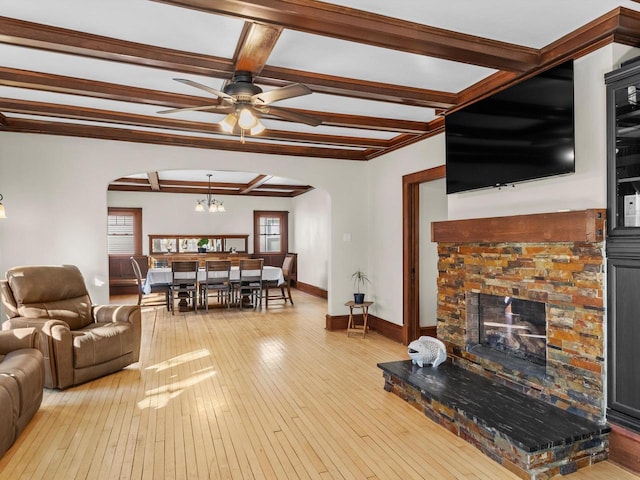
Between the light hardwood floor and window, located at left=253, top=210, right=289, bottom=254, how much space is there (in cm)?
667

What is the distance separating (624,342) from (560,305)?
437 mm

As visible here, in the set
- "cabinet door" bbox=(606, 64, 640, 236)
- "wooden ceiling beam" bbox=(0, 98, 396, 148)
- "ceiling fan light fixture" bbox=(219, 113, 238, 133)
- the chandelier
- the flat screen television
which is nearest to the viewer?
"cabinet door" bbox=(606, 64, 640, 236)

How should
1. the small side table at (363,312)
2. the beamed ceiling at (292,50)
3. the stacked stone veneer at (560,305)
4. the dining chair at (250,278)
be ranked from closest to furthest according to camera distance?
1. the beamed ceiling at (292,50)
2. the stacked stone veneer at (560,305)
3. the small side table at (363,312)
4. the dining chair at (250,278)

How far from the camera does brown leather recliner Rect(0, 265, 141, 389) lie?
3768mm

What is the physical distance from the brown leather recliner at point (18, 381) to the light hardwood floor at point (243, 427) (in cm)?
13

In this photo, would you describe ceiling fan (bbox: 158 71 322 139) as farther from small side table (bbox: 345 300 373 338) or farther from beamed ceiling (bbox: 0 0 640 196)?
small side table (bbox: 345 300 373 338)

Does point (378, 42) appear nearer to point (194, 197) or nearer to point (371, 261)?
point (371, 261)

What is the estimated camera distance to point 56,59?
3.18 metres

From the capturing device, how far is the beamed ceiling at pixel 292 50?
8.04 feet

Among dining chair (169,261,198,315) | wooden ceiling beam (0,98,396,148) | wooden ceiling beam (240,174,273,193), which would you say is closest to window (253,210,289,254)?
wooden ceiling beam (240,174,273,193)

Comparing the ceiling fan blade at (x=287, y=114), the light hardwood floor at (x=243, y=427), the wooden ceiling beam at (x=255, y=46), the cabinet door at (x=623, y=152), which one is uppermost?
the wooden ceiling beam at (x=255, y=46)

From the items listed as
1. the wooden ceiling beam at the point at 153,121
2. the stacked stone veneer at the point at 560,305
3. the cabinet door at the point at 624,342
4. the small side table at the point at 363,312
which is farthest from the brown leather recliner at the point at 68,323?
the cabinet door at the point at 624,342

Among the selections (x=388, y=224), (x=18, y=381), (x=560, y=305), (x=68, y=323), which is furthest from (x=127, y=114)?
(x=560, y=305)

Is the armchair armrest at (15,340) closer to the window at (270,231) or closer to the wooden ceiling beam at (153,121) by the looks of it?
the wooden ceiling beam at (153,121)
